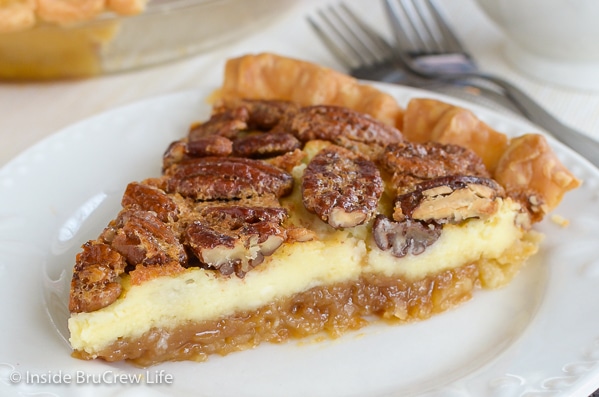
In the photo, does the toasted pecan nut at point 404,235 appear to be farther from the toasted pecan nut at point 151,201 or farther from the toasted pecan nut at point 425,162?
the toasted pecan nut at point 151,201

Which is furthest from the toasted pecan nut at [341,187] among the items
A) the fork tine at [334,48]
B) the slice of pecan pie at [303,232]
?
the fork tine at [334,48]

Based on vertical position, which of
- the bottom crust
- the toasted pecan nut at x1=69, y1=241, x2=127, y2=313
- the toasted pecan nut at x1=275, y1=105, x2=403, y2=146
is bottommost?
the bottom crust

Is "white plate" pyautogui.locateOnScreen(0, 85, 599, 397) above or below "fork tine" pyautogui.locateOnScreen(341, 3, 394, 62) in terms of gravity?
below

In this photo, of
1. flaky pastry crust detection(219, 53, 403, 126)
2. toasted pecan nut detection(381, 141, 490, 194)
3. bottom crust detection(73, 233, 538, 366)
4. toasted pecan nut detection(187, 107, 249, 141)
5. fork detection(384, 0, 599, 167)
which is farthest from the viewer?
fork detection(384, 0, 599, 167)

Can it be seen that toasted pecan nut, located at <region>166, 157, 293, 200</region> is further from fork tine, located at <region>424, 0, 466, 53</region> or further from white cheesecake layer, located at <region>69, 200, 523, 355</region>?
fork tine, located at <region>424, 0, 466, 53</region>

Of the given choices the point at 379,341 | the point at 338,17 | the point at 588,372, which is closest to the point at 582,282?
the point at 588,372

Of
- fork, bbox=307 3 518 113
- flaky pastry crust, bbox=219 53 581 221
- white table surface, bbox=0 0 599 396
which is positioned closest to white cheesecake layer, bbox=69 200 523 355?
flaky pastry crust, bbox=219 53 581 221
